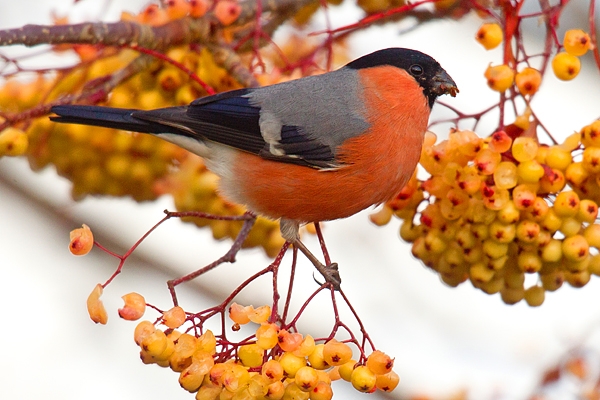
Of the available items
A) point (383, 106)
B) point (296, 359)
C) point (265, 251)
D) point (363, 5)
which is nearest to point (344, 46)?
point (363, 5)

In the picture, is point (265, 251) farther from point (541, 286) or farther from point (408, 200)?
point (541, 286)

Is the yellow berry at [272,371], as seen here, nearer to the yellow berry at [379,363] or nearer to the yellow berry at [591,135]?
the yellow berry at [379,363]

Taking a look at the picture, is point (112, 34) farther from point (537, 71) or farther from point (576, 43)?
point (576, 43)

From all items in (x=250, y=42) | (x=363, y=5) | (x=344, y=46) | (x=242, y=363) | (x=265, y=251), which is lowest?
(x=242, y=363)

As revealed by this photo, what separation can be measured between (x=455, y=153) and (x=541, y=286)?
561 mm

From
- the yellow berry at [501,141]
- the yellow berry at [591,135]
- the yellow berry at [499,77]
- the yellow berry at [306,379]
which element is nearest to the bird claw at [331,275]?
the yellow berry at [306,379]

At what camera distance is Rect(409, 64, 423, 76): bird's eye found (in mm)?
2783

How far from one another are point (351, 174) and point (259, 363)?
936 millimetres

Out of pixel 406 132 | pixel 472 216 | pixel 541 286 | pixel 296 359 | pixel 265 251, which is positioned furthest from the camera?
pixel 265 251

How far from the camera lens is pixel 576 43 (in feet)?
7.34

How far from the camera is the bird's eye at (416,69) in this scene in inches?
110

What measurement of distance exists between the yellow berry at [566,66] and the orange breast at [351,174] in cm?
57

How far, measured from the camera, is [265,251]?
9.53ft

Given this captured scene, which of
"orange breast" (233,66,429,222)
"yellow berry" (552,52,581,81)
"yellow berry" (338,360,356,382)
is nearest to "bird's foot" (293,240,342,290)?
"orange breast" (233,66,429,222)
